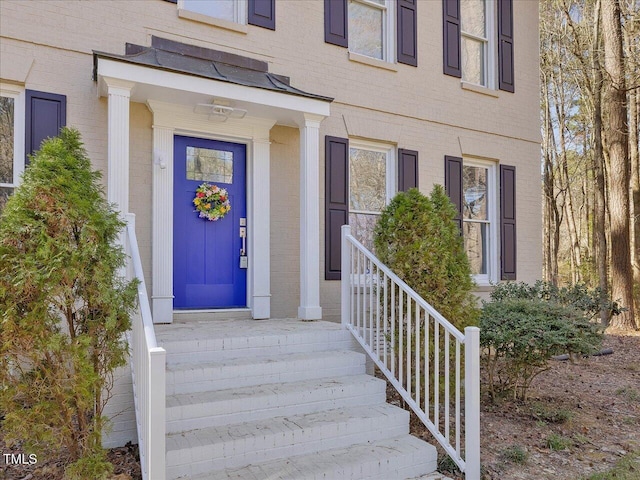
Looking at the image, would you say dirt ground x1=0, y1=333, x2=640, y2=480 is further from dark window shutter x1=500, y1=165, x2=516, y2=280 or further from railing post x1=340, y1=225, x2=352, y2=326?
dark window shutter x1=500, y1=165, x2=516, y2=280

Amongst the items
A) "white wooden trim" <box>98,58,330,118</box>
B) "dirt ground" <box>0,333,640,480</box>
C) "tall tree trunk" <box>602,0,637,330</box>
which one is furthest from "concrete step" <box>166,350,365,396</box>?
"tall tree trunk" <box>602,0,637,330</box>

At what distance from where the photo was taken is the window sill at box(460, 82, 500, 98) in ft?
23.4

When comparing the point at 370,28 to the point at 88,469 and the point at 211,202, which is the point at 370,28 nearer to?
the point at 211,202

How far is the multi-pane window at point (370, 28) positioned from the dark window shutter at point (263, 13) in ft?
3.86

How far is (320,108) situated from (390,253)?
1.89 m

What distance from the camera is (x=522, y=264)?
7668 millimetres

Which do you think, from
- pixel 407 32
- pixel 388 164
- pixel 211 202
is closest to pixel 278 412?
pixel 211 202

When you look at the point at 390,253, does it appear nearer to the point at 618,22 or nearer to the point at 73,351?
the point at 73,351

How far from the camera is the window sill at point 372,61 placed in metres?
6.16

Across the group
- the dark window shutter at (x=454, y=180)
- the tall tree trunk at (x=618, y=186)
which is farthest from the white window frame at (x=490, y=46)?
the tall tree trunk at (x=618, y=186)

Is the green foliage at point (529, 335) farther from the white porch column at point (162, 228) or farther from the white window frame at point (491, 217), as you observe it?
the white porch column at point (162, 228)

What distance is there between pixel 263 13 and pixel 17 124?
9.17 ft

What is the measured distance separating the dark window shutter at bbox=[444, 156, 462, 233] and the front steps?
3.34 meters

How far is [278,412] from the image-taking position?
3520mm
